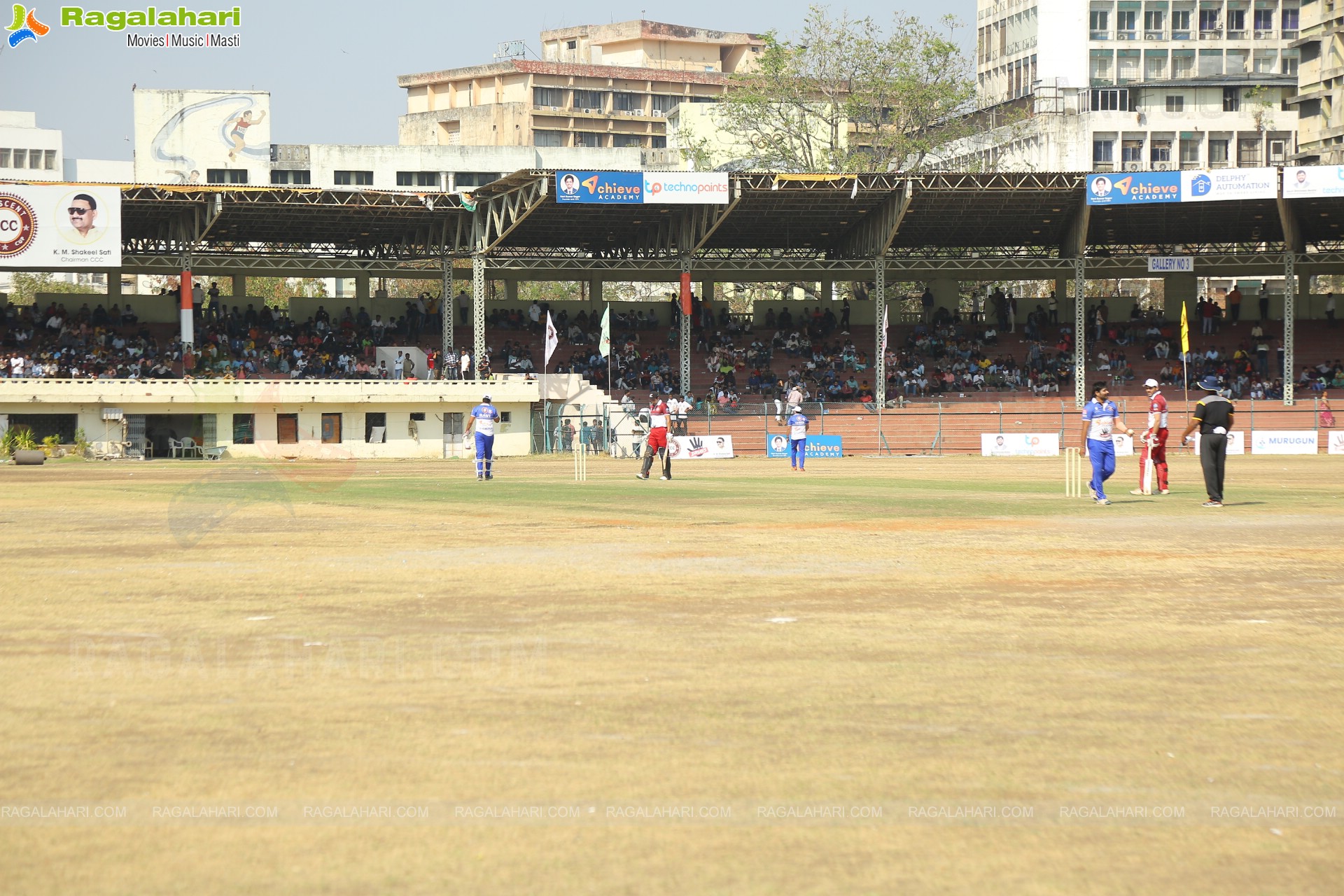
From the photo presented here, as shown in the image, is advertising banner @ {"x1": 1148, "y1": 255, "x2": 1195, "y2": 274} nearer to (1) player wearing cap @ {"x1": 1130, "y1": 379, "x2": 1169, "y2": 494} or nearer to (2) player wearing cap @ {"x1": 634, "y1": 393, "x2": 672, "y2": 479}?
(2) player wearing cap @ {"x1": 634, "y1": 393, "x2": 672, "y2": 479}

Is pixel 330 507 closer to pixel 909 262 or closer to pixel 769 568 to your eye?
pixel 769 568

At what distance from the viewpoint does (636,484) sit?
28.2m

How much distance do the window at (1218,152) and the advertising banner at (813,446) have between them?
60.4m

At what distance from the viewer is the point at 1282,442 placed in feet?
159

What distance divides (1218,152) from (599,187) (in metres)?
62.3

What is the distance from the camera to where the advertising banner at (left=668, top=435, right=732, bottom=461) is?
156ft

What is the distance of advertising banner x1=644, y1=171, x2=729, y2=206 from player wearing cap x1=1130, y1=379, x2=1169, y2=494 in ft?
103

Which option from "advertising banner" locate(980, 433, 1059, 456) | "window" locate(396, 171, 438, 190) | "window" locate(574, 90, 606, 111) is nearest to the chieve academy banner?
"advertising banner" locate(980, 433, 1059, 456)

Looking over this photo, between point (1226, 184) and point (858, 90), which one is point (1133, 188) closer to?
point (1226, 184)

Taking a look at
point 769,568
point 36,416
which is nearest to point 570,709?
point 769,568

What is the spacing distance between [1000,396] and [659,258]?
15833 millimetres

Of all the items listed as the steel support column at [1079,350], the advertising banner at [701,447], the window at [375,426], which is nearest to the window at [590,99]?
the steel support column at [1079,350]

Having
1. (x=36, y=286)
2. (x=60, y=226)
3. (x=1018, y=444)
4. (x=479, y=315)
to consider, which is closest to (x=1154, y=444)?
(x=1018, y=444)

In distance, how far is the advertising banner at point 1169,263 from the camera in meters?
57.8
